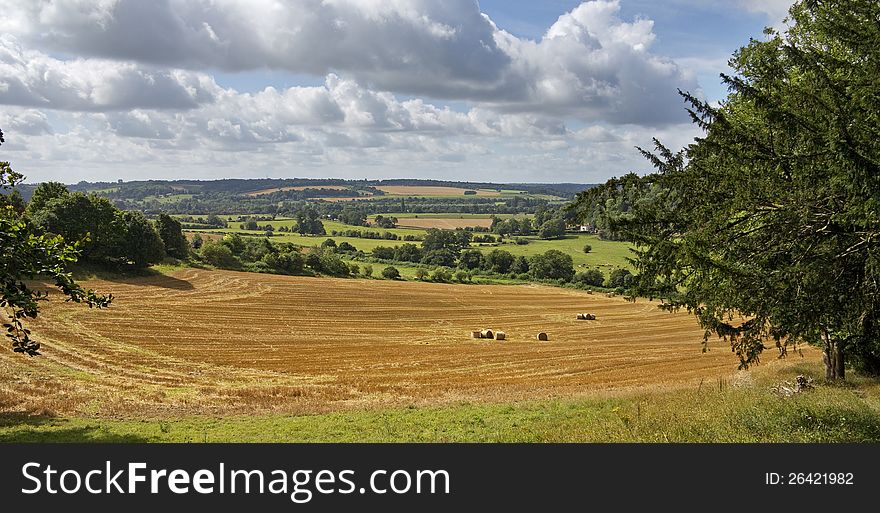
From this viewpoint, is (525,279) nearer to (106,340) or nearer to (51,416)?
(106,340)

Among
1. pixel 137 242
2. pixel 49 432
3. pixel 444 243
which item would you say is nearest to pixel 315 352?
pixel 49 432

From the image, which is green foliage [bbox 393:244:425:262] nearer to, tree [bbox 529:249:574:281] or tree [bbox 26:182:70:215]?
tree [bbox 529:249:574:281]

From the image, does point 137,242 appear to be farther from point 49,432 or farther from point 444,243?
point 444,243

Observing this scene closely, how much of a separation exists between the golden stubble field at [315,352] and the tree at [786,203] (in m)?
10.1

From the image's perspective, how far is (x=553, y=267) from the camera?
112 m

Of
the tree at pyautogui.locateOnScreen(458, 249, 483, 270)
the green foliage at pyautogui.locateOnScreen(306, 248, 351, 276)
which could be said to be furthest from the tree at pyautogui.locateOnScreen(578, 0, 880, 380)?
the tree at pyautogui.locateOnScreen(458, 249, 483, 270)

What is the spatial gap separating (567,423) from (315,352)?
29062 millimetres

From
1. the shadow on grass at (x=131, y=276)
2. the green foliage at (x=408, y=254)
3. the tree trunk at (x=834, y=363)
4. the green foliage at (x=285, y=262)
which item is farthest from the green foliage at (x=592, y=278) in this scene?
the tree trunk at (x=834, y=363)

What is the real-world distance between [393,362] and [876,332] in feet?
89.1

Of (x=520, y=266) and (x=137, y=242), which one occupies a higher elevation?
(x=137, y=242)

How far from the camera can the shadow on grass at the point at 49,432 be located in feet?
47.6

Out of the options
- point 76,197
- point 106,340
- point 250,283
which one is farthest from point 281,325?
point 76,197
